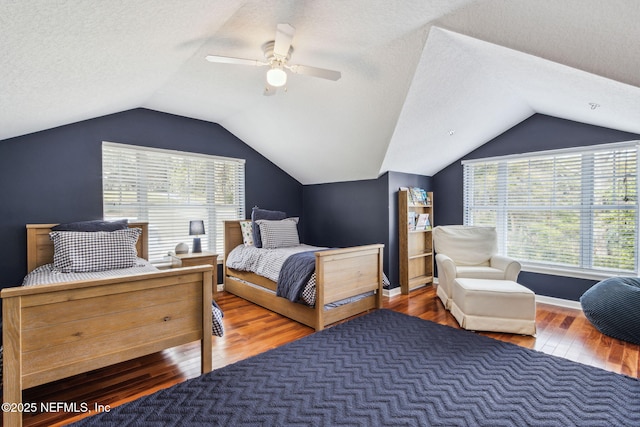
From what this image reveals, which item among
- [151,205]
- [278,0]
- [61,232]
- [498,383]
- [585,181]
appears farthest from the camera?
[151,205]

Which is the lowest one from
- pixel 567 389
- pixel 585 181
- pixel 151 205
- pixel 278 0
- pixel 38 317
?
pixel 567 389

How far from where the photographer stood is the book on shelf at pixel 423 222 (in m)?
4.50

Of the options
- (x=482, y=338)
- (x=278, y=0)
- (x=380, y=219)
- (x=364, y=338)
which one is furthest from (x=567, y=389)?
Result: (x=278, y=0)

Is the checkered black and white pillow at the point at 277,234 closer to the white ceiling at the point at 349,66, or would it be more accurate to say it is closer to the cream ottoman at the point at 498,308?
the white ceiling at the point at 349,66

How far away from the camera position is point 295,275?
10.1ft

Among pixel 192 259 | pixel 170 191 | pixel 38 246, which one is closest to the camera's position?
pixel 38 246

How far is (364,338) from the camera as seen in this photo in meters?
2.79

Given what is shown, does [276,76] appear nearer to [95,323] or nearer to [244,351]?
[95,323]

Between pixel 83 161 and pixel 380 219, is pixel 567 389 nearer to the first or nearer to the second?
pixel 380 219

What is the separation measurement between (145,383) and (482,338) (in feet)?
9.17

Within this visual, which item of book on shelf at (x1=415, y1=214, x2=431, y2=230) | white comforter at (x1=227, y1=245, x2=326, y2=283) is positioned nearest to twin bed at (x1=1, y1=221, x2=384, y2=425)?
white comforter at (x1=227, y1=245, x2=326, y2=283)

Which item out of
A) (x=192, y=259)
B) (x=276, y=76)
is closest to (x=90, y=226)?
(x=192, y=259)

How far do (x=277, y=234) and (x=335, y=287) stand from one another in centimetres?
137

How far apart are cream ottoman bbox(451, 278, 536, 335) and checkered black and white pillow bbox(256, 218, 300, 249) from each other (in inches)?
88.4
